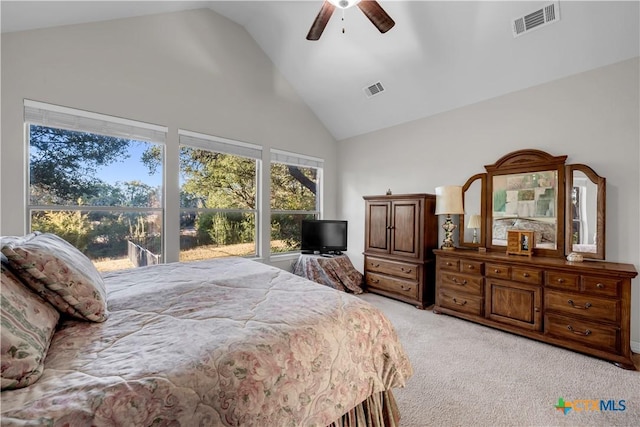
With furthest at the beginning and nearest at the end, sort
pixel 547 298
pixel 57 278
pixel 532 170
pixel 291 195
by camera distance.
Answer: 1. pixel 291 195
2. pixel 532 170
3. pixel 547 298
4. pixel 57 278

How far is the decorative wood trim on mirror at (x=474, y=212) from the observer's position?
3213 millimetres

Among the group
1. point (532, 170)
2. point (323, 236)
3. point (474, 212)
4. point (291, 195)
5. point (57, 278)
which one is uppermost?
point (532, 170)

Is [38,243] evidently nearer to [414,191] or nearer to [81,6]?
[81,6]

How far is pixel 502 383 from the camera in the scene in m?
1.93

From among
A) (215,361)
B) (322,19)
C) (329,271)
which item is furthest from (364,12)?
(329,271)

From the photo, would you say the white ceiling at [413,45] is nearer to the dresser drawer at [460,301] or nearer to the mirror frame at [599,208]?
the mirror frame at [599,208]

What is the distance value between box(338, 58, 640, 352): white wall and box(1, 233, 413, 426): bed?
2.73 meters

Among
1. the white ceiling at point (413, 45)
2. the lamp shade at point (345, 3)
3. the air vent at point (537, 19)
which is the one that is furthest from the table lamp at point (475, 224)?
the lamp shade at point (345, 3)

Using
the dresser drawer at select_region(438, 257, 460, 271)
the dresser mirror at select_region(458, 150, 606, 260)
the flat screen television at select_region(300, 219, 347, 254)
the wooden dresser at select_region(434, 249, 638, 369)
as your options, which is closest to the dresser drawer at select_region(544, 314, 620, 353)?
the wooden dresser at select_region(434, 249, 638, 369)

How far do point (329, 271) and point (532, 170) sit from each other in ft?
9.05

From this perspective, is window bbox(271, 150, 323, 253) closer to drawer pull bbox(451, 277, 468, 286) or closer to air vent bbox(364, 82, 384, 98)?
air vent bbox(364, 82, 384, 98)

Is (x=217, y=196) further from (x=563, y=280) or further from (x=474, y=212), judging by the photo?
(x=563, y=280)

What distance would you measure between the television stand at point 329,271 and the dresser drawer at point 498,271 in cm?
178
